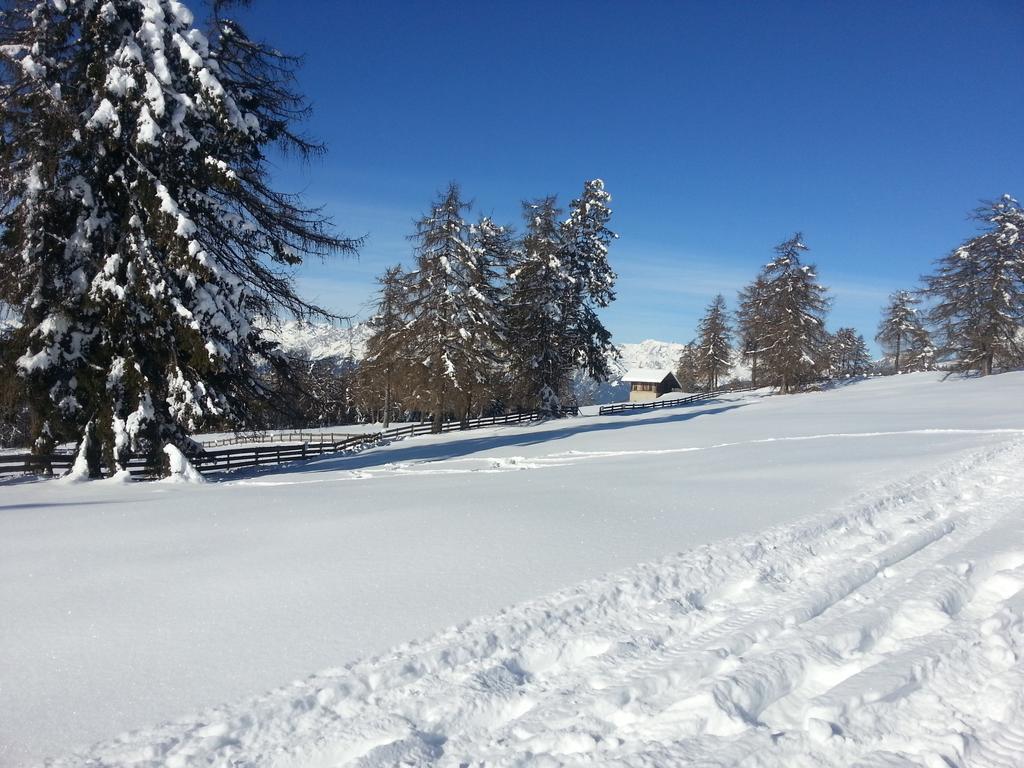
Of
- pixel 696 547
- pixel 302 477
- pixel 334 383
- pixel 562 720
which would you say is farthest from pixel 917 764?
pixel 334 383

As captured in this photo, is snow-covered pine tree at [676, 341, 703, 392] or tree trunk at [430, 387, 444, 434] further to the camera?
snow-covered pine tree at [676, 341, 703, 392]

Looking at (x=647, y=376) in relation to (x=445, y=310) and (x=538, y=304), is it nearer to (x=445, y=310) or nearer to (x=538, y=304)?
(x=538, y=304)

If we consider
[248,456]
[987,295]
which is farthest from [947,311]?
[248,456]

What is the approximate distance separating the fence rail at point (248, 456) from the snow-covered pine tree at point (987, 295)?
29.7 m

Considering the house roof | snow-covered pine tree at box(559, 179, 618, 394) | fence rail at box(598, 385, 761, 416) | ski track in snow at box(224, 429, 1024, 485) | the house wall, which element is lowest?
ski track in snow at box(224, 429, 1024, 485)

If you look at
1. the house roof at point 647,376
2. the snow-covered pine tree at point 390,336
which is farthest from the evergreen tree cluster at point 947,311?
the snow-covered pine tree at point 390,336

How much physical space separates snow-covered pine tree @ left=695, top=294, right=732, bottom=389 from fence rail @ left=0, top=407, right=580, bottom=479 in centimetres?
3567

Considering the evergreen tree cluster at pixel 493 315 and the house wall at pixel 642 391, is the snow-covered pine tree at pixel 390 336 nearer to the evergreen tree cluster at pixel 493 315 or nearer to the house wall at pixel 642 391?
the evergreen tree cluster at pixel 493 315

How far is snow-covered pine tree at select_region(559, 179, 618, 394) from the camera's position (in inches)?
1339

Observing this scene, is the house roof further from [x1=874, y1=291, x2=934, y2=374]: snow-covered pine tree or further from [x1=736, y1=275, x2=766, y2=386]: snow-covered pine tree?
[x1=874, y1=291, x2=934, y2=374]: snow-covered pine tree

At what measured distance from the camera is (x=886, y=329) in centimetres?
6581

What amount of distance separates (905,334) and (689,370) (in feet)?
76.4

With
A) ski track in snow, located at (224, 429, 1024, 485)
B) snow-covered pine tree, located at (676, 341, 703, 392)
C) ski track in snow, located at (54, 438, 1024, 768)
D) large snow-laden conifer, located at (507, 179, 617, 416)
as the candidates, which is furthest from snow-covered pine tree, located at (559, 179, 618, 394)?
snow-covered pine tree, located at (676, 341, 703, 392)

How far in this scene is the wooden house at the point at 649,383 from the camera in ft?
217
